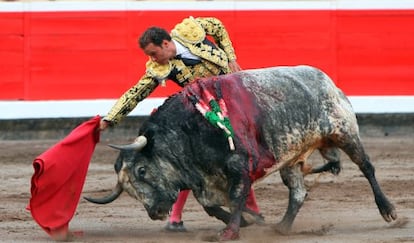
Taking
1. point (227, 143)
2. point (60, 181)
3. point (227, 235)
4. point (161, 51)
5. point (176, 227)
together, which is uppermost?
point (161, 51)

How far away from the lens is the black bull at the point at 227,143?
5.65 metres

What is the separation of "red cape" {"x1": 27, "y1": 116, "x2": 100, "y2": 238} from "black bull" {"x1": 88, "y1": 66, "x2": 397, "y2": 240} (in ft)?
0.70

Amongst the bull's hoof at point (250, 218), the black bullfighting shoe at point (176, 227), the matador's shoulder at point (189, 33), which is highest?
the matador's shoulder at point (189, 33)

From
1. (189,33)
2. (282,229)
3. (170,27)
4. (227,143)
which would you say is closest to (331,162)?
(282,229)

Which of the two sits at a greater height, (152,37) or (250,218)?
(152,37)

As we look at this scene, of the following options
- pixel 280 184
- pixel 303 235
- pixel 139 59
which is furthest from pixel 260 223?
pixel 139 59

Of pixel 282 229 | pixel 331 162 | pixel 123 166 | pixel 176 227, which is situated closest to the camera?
pixel 123 166

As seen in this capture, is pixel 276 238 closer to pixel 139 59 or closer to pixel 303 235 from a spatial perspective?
pixel 303 235

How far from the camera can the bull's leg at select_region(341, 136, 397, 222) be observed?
19.5 ft

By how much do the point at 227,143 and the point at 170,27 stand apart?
4281mm

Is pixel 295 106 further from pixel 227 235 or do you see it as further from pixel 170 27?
pixel 170 27

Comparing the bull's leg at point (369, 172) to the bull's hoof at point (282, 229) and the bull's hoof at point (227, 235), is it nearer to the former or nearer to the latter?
the bull's hoof at point (282, 229)

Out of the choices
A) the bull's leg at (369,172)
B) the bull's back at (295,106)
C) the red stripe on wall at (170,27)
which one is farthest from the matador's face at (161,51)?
the red stripe on wall at (170,27)

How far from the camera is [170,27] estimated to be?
9.81 meters
